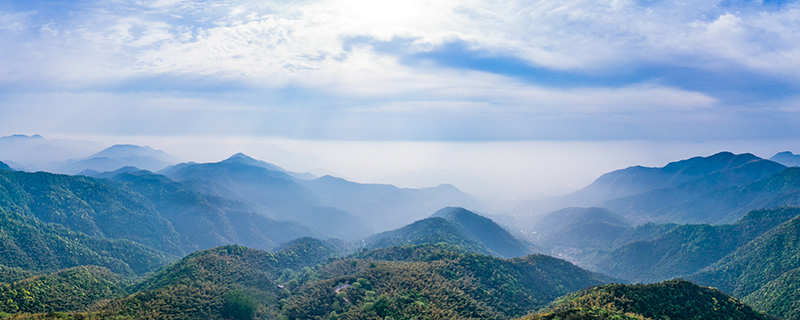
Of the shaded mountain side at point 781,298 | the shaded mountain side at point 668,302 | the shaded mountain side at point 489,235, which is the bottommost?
the shaded mountain side at point 489,235

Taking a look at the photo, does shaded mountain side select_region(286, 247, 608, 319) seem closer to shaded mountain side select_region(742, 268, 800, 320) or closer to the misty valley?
the misty valley

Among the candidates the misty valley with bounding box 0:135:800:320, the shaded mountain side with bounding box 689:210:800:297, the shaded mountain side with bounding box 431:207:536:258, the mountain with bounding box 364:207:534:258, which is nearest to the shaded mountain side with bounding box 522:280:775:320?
the misty valley with bounding box 0:135:800:320

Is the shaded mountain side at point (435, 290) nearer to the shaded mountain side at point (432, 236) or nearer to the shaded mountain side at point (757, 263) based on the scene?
the shaded mountain side at point (432, 236)

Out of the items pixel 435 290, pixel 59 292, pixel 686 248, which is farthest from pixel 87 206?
pixel 686 248

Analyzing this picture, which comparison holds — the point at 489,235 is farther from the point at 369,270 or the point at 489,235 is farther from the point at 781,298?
the point at 369,270

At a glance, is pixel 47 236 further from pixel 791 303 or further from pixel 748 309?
pixel 791 303

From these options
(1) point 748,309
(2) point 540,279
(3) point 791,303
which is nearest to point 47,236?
(2) point 540,279

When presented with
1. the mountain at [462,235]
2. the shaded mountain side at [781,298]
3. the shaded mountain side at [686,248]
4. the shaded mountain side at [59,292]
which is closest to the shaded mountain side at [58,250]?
the shaded mountain side at [59,292]
